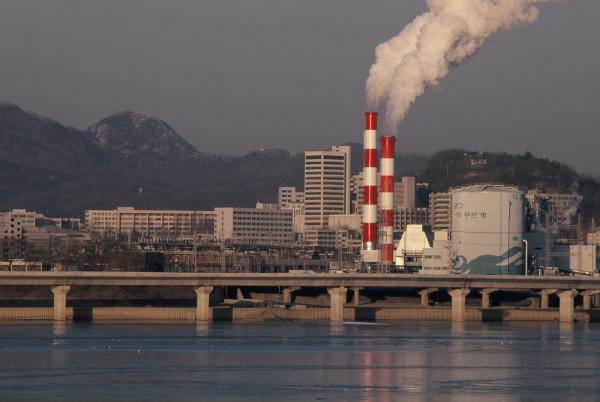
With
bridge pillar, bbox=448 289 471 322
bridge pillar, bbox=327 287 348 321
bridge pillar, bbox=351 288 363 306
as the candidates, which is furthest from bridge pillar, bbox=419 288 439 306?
bridge pillar, bbox=327 287 348 321

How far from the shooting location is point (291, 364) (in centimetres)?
9600

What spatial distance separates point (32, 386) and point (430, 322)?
76.9m

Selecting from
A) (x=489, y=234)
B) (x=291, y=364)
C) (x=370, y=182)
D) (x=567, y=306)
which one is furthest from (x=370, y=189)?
(x=291, y=364)

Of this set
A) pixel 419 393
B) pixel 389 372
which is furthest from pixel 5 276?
pixel 419 393

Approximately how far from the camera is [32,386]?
81.6m

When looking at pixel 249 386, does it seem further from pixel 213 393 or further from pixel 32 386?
pixel 32 386

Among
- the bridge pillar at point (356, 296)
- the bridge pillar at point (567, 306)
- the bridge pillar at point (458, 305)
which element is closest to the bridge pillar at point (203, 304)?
the bridge pillar at point (458, 305)

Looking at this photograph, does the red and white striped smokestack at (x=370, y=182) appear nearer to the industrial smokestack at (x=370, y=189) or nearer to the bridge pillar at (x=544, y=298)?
the industrial smokestack at (x=370, y=189)

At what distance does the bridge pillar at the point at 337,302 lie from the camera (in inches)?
5876

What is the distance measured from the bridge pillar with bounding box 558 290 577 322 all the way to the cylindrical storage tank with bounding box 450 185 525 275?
813 inches

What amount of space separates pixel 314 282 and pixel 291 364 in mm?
52718

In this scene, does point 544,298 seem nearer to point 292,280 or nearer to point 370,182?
point 370,182

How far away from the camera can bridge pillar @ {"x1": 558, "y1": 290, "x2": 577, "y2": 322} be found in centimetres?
15288

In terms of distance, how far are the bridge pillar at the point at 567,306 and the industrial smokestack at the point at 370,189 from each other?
3187 cm
